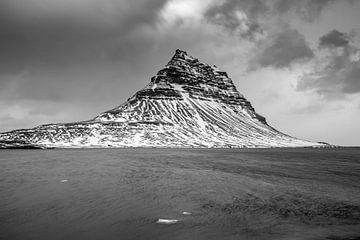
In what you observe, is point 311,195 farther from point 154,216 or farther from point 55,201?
point 55,201

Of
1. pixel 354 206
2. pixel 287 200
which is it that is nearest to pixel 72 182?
pixel 287 200

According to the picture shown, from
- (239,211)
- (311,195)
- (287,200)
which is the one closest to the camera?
(239,211)

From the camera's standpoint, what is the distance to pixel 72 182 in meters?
39.5

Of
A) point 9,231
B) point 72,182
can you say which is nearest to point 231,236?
point 9,231

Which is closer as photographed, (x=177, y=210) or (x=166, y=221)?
(x=166, y=221)

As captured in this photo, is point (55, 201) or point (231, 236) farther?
point (55, 201)

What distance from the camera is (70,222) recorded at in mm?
20094

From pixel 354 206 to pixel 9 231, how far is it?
1054 inches

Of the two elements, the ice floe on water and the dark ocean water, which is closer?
the dark ocean water

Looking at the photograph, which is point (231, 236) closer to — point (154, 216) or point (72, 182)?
point (154, 216)

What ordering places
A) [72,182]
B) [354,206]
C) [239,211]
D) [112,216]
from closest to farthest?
[112,216]
[239,211]
[354,206]
[72,182]

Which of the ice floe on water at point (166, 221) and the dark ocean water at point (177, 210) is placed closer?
the dark ocean water at point (177, 210)

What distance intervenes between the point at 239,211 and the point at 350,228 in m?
7.82

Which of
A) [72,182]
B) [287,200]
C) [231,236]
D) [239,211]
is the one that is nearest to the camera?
[231,236]
